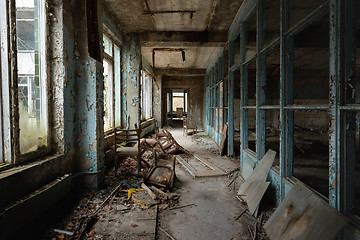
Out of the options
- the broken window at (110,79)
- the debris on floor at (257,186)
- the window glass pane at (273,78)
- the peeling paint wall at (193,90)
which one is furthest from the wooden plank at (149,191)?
the peeling paint wall at (193,90)

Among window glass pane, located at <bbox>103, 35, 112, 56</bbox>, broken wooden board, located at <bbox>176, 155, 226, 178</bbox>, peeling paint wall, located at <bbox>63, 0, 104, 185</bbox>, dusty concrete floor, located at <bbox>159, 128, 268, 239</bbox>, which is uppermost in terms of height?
window glass pane, located at <bbox>103, 35, 112, 56</bbox>

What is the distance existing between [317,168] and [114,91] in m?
5.12

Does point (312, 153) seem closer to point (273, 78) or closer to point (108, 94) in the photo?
point (273, 78)

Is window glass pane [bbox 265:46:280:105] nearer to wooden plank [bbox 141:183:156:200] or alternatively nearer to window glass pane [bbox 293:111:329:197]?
window glass pane [bbox 293:111:329:197]

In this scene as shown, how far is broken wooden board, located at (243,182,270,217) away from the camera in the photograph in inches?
104

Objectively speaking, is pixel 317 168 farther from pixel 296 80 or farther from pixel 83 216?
pixel 296 80

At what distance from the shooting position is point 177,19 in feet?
17.3

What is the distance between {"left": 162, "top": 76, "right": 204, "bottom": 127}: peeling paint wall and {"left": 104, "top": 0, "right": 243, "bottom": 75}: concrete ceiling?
738 centimetres

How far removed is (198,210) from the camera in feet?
9.25

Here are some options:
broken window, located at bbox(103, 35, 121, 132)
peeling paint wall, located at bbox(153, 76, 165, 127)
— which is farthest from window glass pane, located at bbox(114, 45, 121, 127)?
peeling paint wall, located at bbox(153, 76, 165, 127)

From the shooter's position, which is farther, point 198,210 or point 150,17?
point 150,17

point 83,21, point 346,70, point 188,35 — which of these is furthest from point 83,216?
point 188,35

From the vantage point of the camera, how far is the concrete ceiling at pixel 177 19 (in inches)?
175

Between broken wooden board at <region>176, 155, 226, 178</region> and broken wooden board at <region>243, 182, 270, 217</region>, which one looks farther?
broken wooden board at <region>176, 155, 226, 178</region>
